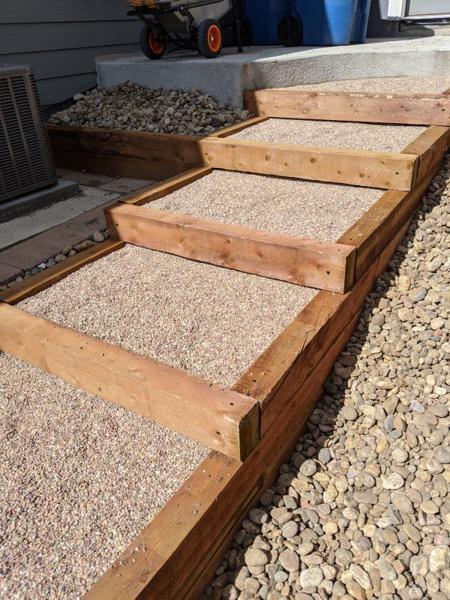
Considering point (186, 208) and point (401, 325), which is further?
point (186, 208)

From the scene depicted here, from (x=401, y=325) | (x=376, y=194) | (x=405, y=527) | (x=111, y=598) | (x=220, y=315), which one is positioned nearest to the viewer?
(x=111, y=598)

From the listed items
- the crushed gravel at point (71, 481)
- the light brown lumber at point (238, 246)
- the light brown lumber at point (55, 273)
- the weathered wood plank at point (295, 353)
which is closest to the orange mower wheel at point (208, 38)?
the light brown lumber at point (238, 246)

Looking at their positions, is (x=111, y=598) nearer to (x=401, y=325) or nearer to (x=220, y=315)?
(x=220, y=315)

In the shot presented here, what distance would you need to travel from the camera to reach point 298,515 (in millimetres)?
2062

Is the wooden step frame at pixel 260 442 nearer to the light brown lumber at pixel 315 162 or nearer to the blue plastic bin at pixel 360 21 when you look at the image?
the light brown lumber at pixel 315 162

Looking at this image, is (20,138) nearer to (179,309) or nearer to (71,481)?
(179,309)

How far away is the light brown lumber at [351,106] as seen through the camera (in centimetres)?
434

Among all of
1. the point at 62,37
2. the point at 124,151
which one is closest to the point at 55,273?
the point at 124,151

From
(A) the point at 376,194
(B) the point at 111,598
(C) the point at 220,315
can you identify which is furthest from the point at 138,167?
(B) the point at 111,598

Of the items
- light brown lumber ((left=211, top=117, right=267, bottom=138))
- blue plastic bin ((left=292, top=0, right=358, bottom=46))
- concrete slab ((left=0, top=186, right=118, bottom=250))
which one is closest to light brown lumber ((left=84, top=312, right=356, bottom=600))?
concrete slab ((left=0, top=186, right=118, bottom=250))

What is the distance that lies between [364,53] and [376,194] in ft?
9.74

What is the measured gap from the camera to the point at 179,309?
2.66 m

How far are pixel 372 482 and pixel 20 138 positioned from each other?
11.7ft

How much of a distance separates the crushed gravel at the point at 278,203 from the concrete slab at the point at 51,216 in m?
0.79
